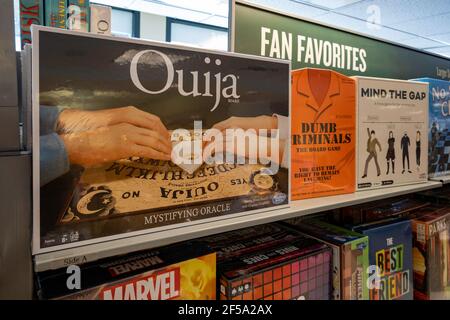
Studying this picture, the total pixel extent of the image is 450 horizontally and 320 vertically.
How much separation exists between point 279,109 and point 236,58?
0.62ft

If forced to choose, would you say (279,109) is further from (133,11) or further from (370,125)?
(133,11)

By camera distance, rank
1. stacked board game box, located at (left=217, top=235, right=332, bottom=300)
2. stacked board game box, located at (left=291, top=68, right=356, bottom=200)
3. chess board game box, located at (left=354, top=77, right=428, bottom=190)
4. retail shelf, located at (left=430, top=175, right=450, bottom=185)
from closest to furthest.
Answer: stacked board game box, located at (left=217, top=235, right=332, bottom=300) → stacked board game box, located at (left=291, top=68, right=356, bottom=200) → chess board game box, located at (left=354, top=77, right=428, bottom=190) → retail shelf, located at (left=430, top=175, right=450, bottom=185)

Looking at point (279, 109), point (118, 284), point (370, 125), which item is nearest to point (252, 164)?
point (279, 109)

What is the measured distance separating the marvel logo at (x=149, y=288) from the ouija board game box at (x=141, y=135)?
119 mm

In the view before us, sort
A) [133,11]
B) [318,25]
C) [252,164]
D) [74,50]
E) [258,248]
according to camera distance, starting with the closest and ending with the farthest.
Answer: [74,50]
[252,164]
[258,248]
[318,25]
[133,11]

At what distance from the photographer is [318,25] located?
1.30 metres

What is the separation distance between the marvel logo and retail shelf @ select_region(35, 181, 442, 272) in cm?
10

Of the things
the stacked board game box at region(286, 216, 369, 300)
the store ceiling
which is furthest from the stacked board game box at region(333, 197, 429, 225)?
the store ceiling

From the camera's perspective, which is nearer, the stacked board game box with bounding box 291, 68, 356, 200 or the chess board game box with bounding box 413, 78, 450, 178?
the stacked board game box with bounding box 291, 68, 356, 200

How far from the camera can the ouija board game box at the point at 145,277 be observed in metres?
0.66

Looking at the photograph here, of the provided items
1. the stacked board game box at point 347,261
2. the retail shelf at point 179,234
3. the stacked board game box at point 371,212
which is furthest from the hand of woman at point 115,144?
the stacked board game box at point 371,212

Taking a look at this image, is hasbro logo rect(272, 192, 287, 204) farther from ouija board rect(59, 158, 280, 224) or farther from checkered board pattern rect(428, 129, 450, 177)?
checkered board pattern rect(428, 129, 450, 177)

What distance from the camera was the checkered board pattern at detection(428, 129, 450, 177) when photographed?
1323 mm
